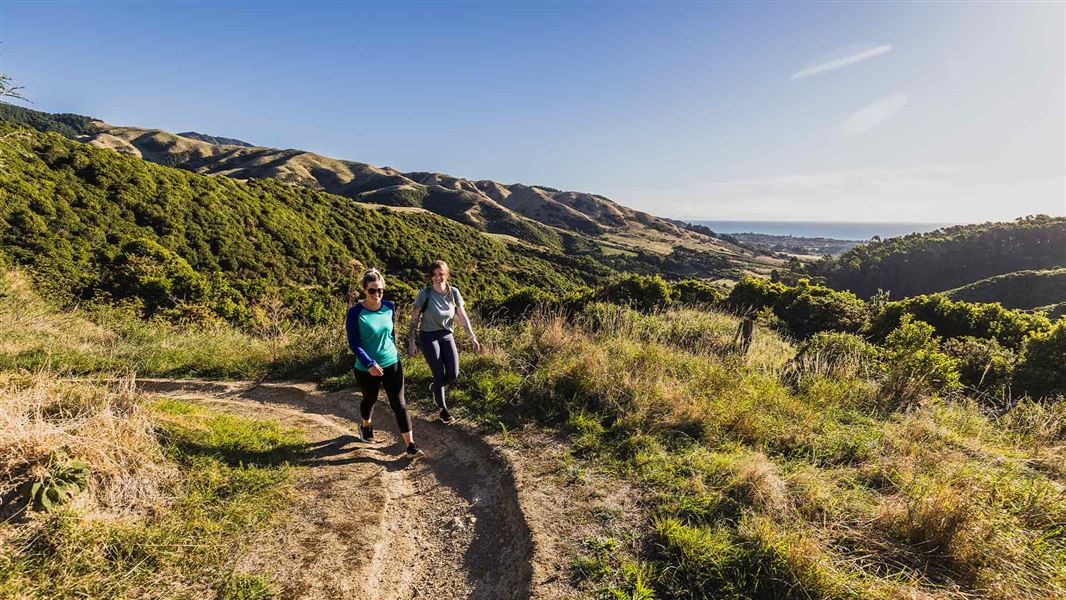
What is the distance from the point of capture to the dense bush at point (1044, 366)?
21.7 ft

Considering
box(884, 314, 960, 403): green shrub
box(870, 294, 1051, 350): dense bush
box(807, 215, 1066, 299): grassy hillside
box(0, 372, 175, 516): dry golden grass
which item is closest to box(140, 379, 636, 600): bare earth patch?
box(0, 372, 175, 516): dry golden grass

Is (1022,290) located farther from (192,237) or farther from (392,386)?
(192,237)

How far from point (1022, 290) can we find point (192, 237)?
248 ft

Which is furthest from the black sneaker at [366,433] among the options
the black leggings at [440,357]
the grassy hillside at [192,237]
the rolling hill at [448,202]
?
the rolling hill at [448,202]

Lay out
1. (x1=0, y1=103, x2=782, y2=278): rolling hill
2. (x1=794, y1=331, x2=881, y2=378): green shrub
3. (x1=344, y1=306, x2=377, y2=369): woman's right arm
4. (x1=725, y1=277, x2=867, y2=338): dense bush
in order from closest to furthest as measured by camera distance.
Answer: (x1=344, y1=306, x2=377, y2=369): woman's right arm < (x1=794, y1=331, x2=881, y2=378): green shrub < (x1=725, y1=277, x2=867, y2=338): dense bush < (x1=0, y1=103, x2=782, y2=278): rolling hill

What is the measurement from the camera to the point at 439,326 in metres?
5.62

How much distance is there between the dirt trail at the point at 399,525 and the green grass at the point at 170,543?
187 mm

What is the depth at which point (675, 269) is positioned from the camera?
111 m

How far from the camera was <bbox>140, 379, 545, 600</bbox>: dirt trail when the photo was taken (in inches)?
126

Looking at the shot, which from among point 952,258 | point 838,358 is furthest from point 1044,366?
point 952,258

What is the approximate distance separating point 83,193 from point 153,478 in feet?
128

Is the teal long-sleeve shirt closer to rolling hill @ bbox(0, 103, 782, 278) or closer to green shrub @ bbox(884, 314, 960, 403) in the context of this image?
green shrub @ bbox(884, 314, 960, 403)

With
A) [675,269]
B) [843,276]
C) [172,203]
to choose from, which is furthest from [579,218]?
[172,203]

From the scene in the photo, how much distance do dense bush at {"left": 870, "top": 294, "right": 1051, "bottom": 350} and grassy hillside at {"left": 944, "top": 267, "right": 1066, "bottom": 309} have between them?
3637 centimetres
